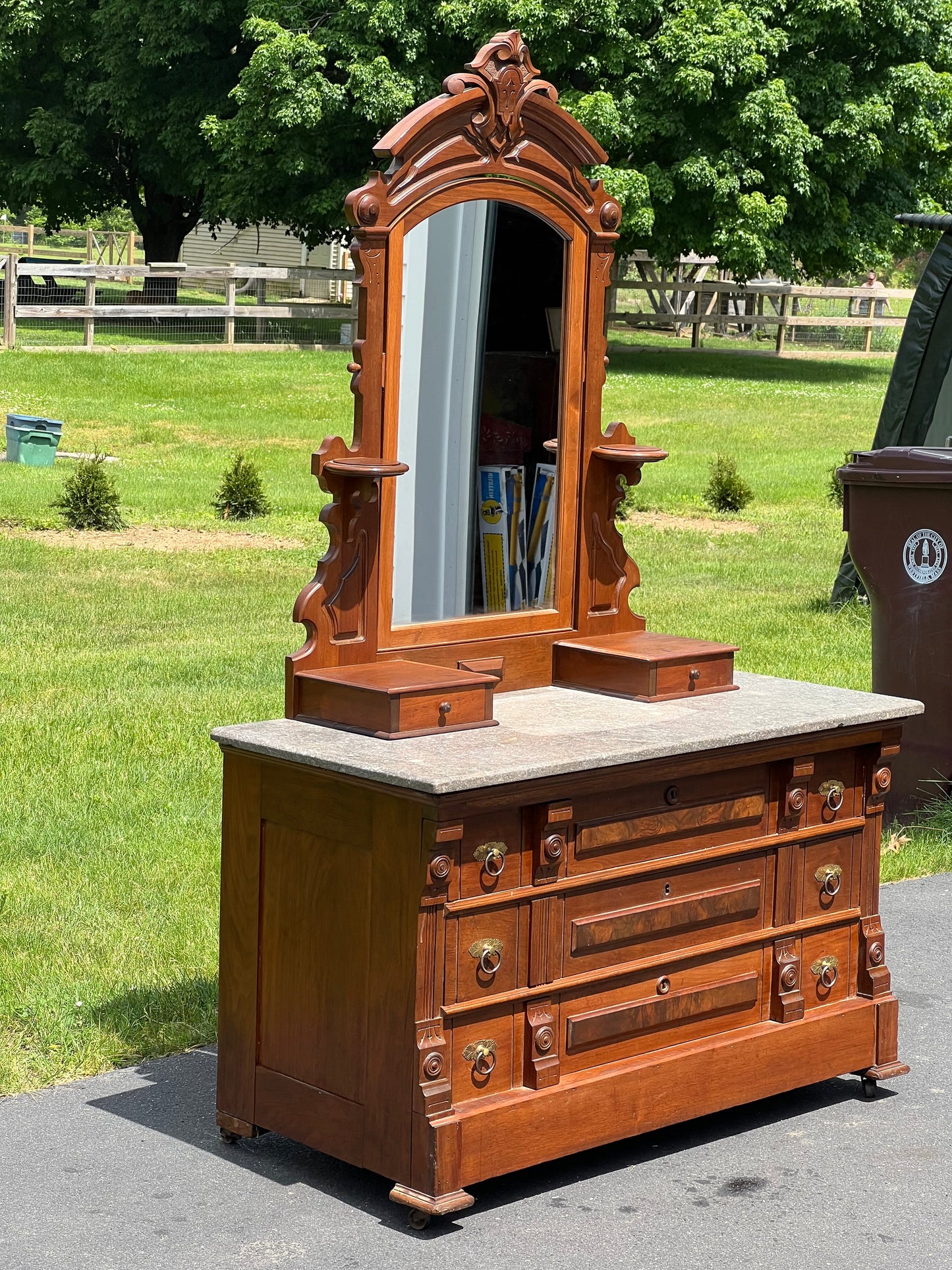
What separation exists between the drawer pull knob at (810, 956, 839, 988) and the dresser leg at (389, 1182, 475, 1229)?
50.9 inches

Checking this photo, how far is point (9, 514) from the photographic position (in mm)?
14703

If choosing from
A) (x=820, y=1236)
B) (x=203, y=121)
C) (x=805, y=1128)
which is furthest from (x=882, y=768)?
(x=203, y=121)

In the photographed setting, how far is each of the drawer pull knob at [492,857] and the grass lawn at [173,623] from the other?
1.44 meters

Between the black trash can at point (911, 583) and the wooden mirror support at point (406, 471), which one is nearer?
the wooden mirror support at point (406, 471)

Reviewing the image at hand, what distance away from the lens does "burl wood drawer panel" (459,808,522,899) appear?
3.87m

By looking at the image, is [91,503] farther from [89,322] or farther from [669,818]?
[89,322]

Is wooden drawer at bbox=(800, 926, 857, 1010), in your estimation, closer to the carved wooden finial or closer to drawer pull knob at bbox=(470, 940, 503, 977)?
drawer pull knob at bbox=(470, 940, 503, 977)

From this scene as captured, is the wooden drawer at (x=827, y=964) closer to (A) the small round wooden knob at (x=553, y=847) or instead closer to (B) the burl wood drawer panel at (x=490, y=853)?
(A) the small round wooden knob at (x=553, y=847)

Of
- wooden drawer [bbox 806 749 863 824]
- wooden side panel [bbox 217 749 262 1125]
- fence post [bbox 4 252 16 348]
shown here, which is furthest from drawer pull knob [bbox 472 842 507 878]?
fence post [bbox 4 252 16 348]

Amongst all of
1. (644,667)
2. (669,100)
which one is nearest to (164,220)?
(669,100)

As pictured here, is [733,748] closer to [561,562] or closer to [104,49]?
[561,562]

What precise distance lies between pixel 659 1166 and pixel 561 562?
64.8 inches

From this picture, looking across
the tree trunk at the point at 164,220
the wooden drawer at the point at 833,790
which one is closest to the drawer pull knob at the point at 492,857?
the wooden drawer at the point at 833,790

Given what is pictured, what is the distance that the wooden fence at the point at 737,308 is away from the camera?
3369 cm
